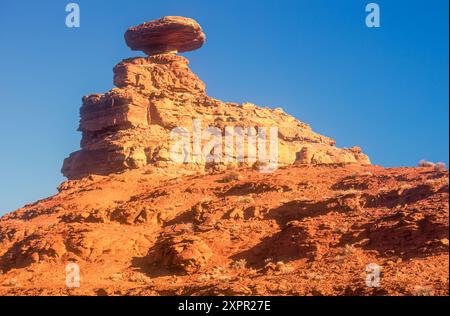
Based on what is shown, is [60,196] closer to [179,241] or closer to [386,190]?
[179,241]

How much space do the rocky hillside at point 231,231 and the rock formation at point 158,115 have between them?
1.87 ft

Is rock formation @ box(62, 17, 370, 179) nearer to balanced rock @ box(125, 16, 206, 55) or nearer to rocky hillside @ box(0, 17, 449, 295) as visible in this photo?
balanced rock @ box(125, 16, 206, 55)

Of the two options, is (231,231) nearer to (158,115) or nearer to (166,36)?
(158,115)

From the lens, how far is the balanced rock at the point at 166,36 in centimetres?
4356

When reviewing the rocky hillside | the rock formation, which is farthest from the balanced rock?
the rocky hillside

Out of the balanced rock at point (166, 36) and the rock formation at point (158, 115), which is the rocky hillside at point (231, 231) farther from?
the balanced rock at point (166, 36)

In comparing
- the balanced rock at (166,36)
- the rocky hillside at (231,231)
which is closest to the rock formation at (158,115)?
the balanced rock at (166,36)

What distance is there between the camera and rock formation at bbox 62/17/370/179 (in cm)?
3600

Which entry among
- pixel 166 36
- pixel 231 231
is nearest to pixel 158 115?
pixel 166 36

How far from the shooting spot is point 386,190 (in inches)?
755

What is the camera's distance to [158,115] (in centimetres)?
3812

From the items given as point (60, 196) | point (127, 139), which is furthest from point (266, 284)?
point (127, 139)
